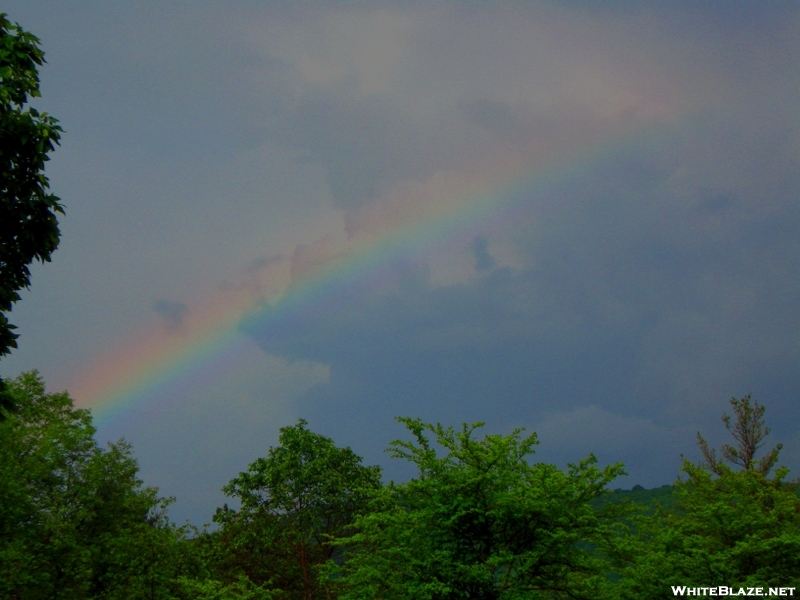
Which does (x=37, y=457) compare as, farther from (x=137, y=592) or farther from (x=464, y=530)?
(x=464, y=530)

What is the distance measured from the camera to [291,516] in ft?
129

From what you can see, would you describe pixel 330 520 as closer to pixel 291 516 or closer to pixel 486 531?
pixel 291 516

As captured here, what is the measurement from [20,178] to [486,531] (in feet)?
55.1

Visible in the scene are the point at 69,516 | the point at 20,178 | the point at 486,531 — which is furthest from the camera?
the point at 69,516

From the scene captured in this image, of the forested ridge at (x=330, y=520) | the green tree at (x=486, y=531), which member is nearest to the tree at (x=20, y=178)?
the forested ridge at (x=330, y=520)

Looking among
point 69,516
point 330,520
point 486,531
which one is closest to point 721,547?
point 486,531

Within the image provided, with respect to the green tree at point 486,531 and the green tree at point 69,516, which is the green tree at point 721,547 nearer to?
the green tree at point 486,531

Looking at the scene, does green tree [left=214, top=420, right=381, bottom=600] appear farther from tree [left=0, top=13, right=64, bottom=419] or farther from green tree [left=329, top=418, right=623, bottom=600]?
tree [left=0, top=13, right=64, bottom=419]

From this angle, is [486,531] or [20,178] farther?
[486,531]

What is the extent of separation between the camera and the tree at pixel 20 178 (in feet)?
41.2

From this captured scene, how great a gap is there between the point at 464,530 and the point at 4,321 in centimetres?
1544

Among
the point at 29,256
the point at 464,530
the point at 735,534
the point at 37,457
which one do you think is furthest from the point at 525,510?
the point at 37,457

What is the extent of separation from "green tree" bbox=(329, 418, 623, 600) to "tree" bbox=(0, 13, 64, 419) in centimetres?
1376

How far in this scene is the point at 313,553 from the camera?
131 ft
